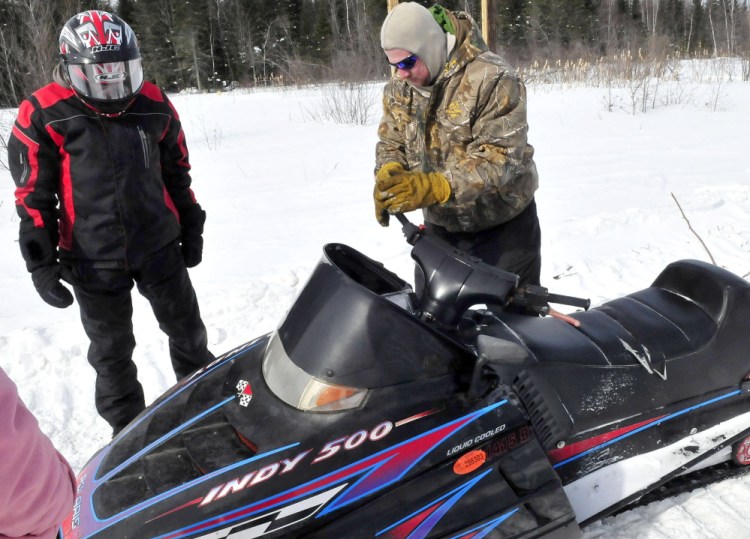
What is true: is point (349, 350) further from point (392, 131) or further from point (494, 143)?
point (392, 131)

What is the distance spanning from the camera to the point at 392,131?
253 centimetres

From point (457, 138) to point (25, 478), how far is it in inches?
70.3

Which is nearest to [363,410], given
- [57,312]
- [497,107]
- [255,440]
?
[255,440]

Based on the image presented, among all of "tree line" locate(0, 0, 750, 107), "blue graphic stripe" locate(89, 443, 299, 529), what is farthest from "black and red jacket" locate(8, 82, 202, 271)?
"tree line" locate(0, 0, 750, 107)

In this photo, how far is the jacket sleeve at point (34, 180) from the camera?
2.27 meters

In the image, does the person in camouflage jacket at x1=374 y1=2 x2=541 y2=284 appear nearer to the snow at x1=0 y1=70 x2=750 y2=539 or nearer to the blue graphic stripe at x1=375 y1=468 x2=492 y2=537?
the blue graphic stripe at x1=375 y1=468 x2=492 y2=537

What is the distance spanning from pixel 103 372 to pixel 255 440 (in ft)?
4.48

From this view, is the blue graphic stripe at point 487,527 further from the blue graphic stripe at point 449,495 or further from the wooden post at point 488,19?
the wooden post at point 488,19

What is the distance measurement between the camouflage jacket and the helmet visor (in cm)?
100

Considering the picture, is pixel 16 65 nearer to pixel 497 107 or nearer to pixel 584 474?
pixel 497 107

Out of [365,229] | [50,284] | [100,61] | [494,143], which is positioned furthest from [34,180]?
[365,229]

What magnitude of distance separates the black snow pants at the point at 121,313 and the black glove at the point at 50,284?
0.11 m

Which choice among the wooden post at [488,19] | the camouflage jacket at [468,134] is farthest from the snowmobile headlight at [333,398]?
the wooden post at [488,19]

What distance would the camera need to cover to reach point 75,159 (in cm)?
235
